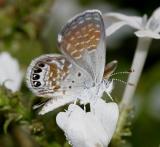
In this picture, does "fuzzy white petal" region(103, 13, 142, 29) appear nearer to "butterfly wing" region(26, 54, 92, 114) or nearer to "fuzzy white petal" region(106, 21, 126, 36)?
"fuzzy white petal" region(106, 21, 126, 36)

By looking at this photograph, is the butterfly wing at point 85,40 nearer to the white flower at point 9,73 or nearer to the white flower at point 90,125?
the white flower at point 90,125

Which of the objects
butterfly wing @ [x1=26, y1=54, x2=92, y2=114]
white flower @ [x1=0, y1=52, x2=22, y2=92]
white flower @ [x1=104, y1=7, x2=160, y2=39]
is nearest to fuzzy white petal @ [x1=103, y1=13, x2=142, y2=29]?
white flower @ [x1=104, y1=7, x2=160, y2=39]

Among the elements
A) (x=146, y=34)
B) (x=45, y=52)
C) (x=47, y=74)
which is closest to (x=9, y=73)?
(x=45, y=52)

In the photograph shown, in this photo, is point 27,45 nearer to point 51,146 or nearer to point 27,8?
point 27,8

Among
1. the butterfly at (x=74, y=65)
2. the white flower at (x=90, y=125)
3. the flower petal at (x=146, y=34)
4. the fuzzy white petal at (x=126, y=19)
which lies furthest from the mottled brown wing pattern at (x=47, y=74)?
the fuzzy white petal at (x=126, y=19)

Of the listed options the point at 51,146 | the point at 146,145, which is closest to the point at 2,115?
the point at 51,146
